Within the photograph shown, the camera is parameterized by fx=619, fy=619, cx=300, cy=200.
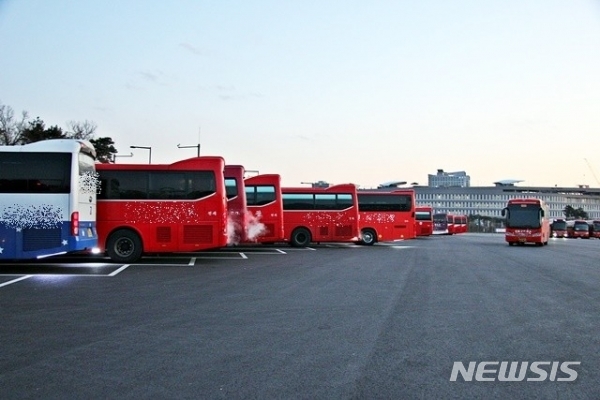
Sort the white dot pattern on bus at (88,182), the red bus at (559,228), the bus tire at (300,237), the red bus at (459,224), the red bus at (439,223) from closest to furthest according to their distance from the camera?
the white dot pattern on bus at (88,182), the bus tire at (300,237), the red bus at (439,223), the red bus at (559,228), the red bus at (459,224)

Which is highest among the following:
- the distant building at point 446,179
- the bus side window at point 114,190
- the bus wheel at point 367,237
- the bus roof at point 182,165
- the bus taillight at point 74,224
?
the distant building at point 446,179

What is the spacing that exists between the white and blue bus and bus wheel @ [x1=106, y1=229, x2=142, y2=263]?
5.71ft

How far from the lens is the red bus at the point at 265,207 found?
26078 millimetres

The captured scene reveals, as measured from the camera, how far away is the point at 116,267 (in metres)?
16.0

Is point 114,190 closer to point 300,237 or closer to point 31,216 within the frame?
point 31,216

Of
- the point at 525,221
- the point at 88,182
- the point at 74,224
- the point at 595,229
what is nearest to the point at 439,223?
the point at 595,229

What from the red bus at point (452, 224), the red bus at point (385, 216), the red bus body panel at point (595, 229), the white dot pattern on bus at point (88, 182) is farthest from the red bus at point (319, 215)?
the red bus body panel at point (595, 229)

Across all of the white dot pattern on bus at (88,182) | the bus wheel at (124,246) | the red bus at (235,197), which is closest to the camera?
the white dot pattern on bus at (88,182)

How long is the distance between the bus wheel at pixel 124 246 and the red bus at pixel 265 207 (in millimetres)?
8618

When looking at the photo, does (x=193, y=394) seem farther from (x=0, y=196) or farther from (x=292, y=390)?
(x=0, y=196)

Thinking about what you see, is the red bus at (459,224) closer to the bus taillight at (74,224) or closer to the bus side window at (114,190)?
the bus side window at (114,190)

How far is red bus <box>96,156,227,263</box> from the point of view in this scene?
17.6 metres

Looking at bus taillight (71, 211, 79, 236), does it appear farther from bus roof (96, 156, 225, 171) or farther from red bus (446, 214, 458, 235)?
red bus (446, 214, 458, 235)

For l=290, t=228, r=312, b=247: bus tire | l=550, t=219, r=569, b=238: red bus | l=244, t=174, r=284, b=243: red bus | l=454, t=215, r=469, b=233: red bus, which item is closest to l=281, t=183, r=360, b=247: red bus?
l=290, t=228, r=312, b=247: bus tire
